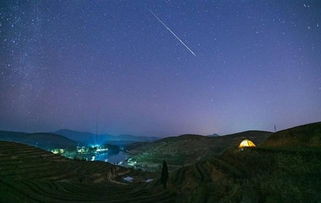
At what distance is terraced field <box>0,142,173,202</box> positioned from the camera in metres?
38.3

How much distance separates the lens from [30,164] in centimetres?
6919

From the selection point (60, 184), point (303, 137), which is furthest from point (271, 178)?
point (60, 184)

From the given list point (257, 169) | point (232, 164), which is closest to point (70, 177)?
point (232, 164)

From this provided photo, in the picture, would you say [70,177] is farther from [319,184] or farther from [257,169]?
[319,184]

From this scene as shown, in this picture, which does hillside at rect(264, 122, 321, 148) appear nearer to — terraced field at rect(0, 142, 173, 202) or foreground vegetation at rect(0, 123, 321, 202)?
foreground vegetation at rect(0, 123, 321, 202)

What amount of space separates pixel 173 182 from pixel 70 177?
3352 centimetres

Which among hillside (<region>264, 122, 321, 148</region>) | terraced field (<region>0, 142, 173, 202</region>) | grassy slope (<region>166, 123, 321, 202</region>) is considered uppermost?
hillside (<region>264, 122, 321, 148</region>)

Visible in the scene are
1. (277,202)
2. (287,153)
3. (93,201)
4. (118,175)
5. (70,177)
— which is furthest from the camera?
(118,175)

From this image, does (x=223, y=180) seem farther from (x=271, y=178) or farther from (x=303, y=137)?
(x=303, y=137)

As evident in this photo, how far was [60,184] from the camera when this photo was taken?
2060 inches

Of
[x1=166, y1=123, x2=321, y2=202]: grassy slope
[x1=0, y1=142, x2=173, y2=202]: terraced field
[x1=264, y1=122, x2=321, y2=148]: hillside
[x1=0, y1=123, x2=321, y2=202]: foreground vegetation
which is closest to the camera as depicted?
[x1=166, y1=123, x2=321, y2=202]: grassy slope

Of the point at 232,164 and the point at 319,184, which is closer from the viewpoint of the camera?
the point at 319,184

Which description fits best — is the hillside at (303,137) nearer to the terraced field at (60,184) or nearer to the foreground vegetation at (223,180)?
the foreground vegetation at (223,180)

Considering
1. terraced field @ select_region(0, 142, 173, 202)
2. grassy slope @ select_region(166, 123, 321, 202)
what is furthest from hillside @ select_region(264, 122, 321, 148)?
terraced field @ select_region(0, 142, 173, 202)
